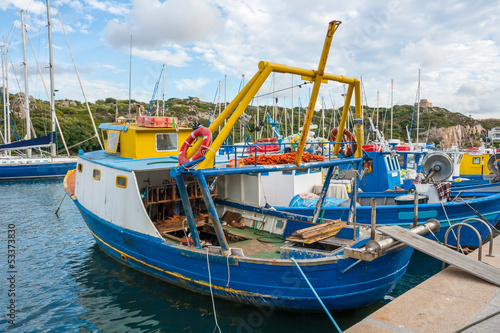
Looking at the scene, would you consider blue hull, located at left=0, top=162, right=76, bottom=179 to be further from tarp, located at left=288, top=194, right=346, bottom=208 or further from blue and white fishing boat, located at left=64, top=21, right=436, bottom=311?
tarp, located at left=288, top=194, right=346, bottom=208

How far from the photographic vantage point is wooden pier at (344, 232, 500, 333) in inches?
209

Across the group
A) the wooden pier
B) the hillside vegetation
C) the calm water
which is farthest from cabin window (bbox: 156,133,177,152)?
the wooden pier

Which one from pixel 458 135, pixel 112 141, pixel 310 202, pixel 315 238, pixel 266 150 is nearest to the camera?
pixel 315 238

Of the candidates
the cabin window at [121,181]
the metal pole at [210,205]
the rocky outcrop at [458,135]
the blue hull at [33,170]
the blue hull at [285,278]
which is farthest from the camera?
the rocky outcrop at [458,135]

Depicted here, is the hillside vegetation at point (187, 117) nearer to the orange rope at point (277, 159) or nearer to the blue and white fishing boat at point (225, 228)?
the blue and white fishing boat at point (225, 228)

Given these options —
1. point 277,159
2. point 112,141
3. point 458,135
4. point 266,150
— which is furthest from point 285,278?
point 458,135

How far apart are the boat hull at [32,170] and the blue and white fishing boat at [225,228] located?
79.3 ft

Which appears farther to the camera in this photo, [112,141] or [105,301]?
[112,141]

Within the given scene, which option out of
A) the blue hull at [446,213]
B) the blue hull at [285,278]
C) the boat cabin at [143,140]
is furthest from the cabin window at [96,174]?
the blue hull at [446,213]

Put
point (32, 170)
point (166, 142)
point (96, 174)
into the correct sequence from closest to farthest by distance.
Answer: point (96, 174) < point (166, 142) < point (32, 170)

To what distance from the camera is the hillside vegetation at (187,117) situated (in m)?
49.0

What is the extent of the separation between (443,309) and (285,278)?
2.79 metres

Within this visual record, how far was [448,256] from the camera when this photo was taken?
715cm

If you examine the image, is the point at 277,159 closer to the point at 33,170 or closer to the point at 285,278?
the point at 285,278
